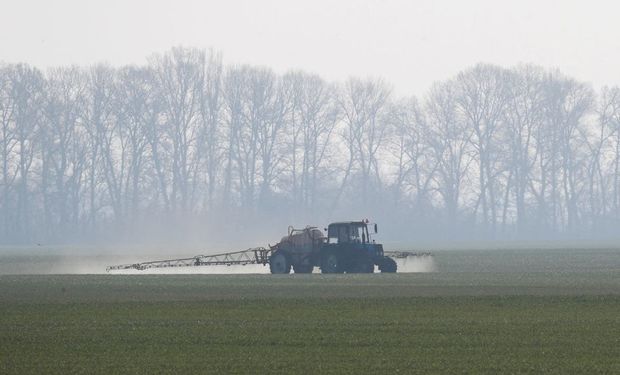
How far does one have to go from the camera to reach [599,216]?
158125 mm

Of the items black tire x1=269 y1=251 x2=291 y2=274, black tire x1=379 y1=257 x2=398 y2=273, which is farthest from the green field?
black tire x1=269 y1=251 x2=291 y2=274

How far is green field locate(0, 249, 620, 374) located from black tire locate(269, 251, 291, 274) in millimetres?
11818

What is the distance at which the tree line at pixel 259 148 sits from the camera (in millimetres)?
140375

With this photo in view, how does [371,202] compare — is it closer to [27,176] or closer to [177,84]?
[177,84]

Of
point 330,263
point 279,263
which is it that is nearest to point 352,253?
point 330,263

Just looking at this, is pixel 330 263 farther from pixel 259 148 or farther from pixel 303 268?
pixel 259 148

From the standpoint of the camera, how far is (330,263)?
200 feet

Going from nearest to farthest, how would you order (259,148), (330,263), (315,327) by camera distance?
(315,327) < (330,263) < (259,148)

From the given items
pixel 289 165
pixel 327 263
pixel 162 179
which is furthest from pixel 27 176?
pixel 327 263

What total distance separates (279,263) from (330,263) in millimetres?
2652

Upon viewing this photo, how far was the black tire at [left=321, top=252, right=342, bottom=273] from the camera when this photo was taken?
6072cm

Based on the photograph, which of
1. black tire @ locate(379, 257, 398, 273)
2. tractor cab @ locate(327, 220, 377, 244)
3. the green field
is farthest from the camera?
tractor cab @ locate(327, 220, 377, 244)

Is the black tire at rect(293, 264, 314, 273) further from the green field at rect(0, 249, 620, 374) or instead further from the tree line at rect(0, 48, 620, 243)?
the tree line at rect(0, 48, 620, 243)

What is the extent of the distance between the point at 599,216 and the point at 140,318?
129 meters
